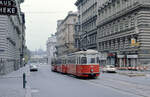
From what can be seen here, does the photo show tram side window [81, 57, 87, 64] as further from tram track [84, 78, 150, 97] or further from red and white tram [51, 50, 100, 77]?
tram track [84, 78, 150, 97]

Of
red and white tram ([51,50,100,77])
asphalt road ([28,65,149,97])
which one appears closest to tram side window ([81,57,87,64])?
red and white tram ([51,50,100,77])

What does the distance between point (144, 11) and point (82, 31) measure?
41382mm

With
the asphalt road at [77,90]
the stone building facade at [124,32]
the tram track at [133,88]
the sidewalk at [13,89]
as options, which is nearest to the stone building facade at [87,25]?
the stone building facade at [124,32]

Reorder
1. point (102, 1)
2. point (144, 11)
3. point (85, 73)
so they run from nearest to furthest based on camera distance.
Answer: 1. point (85, 73)
2. point (144, 11)
3. point (102, 1)

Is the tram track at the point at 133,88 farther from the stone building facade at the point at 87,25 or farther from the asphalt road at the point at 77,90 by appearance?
the stone building facade at the point at 87,25

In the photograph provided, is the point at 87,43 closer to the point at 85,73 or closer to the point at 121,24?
the point at 121,24

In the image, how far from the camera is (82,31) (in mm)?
84875

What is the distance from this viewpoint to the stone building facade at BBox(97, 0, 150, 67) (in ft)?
146

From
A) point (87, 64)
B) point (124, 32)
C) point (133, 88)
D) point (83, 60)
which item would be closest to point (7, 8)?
point (133, 88)

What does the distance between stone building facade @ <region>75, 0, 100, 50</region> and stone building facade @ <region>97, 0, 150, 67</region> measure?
5756 mm

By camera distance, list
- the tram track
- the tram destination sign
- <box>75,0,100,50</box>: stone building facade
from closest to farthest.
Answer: the tram destination sign
the tram track
<box>75,0,100,50</box>: stone building facade

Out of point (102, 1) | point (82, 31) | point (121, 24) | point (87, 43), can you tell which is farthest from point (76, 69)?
point (82, 31)

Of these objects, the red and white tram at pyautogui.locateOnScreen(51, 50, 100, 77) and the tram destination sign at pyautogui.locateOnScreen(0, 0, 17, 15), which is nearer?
the tram destination sign at pyautogui.locateOnScreen(0, 0, 17, 15)

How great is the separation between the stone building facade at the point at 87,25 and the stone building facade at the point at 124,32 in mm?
5756
